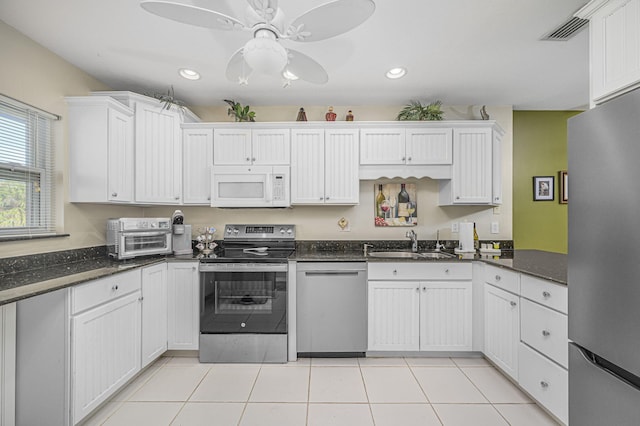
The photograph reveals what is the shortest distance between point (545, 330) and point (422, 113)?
210 centimetres

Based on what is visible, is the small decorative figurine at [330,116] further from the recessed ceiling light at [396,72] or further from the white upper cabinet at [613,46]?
the white upper cabinet at [613,46]

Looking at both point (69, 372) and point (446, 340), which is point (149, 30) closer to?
point (69, 372)

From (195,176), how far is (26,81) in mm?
1337

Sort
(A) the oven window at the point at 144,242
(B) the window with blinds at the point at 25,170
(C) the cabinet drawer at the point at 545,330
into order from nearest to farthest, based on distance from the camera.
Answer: (C) the cabinet drawer at the point at 545,330 → (B) the window with blinds at the point at 25,170 → (A) the oven window at the point at 144,242

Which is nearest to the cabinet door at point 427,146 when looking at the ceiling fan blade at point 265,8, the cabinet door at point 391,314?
the cabinet door at point 391,314

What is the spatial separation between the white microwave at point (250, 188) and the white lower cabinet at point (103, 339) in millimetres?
1011

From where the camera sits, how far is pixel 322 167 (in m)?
3.05

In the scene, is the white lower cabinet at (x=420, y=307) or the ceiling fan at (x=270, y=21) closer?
the ceiling fan at (x=270, y=21)

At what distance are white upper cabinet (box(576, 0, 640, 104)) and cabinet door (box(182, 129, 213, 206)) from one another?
2879 millimetres

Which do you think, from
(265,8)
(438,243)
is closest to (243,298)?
(438,243)

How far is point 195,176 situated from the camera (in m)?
3.06

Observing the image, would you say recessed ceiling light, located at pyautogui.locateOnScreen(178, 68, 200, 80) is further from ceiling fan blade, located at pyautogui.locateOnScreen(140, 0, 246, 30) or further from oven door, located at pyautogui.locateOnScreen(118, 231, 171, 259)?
oven door, located at pyautogui.locateOnScreen(118, 231, 171, 259)

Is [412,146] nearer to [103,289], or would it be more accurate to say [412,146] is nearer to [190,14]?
[190,14]

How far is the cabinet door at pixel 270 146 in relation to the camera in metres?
3.05
